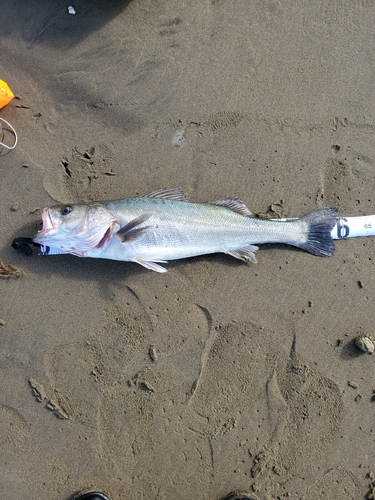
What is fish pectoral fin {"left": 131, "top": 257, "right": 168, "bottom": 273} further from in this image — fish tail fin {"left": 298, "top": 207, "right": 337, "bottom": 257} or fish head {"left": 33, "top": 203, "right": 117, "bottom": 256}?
fish tail fin {"left": 298, "top": 207, "right": 337, "bottom": 257}

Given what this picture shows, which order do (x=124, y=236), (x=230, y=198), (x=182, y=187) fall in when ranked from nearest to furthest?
(x=124, y=236) → (x=230, y=198) → (x=182, y=187)

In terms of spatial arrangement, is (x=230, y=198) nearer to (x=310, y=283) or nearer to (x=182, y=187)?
(x=182, y=187)

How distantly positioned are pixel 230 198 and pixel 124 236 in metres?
1.37

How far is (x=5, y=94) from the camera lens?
4176 millimetres

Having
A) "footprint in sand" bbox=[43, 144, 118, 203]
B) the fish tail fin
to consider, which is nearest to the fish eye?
"footprint in sand" bbox=[43, 144, 118, 203]

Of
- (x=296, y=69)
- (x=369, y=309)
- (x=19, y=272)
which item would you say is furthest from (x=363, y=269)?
(x=19, y=272)

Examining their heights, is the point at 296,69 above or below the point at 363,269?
above

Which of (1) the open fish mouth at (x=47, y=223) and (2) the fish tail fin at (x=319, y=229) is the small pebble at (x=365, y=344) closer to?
(2) the fish tail fin at (x=319, y=229)

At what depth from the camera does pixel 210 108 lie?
4.33 meters

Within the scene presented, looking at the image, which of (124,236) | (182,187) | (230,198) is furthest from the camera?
(182,187)

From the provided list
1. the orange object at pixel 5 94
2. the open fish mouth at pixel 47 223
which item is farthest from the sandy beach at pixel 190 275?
the open fish mouth at pixel 47 223

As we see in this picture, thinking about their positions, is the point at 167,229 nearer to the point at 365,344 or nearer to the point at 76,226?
the point at 76,226

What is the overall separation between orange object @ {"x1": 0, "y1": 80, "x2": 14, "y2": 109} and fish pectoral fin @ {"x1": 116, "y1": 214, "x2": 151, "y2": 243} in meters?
2.36

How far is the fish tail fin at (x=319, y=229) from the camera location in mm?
3998
